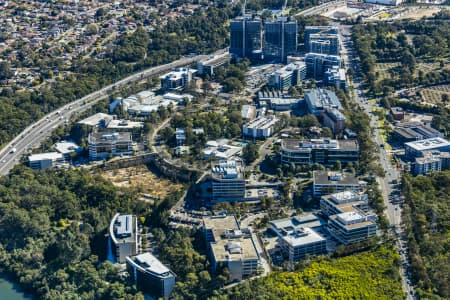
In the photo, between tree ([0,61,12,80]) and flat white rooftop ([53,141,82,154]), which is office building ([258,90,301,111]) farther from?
tree ([0,61,12,80])

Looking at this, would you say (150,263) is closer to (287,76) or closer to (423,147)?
(423,147)

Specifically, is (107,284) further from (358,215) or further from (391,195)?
(391,195)

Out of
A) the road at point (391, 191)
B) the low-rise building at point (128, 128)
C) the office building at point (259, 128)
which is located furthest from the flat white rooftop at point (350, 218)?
the low-rise building at point (128, 128)

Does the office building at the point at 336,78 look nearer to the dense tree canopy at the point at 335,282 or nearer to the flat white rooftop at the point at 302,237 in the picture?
the flat white rooftop at the point at 302,237

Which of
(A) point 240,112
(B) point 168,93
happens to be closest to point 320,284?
(A) point 240,112

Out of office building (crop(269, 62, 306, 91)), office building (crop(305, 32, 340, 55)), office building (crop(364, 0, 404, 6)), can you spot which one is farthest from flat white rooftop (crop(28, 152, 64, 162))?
office building (crop(364, 0, 404, 6))

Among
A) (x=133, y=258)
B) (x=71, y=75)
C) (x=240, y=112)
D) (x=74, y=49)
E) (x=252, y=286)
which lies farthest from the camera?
(x=74, y=49)

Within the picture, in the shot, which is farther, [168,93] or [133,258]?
[168,93]
